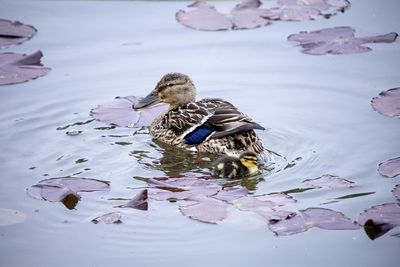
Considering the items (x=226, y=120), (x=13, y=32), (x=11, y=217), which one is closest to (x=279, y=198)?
(x=226, y=120)

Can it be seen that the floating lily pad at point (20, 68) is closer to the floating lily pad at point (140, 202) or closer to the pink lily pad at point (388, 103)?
the floating lily pad at point (140, 202)

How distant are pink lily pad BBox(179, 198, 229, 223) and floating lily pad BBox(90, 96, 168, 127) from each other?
2211mm

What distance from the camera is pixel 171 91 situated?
8.76m

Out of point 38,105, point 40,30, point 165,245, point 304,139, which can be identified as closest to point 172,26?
point 40,30

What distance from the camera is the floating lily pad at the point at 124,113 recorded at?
330 inches

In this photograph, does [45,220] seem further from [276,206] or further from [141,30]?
[141,30]

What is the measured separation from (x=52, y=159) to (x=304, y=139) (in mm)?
2469

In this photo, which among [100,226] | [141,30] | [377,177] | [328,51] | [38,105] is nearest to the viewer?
[100,226]

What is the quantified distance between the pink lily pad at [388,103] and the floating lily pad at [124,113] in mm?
2448

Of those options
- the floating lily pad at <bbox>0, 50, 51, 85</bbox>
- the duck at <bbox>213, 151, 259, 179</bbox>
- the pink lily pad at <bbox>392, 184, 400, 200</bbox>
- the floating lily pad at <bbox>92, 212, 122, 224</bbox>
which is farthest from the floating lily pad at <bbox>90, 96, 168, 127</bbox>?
the pink lily pad at <bbox>392, 184, 400, 200</bbox>

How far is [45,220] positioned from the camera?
252 inches

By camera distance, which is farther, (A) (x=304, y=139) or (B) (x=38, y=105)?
(B) (x=38, y=105)

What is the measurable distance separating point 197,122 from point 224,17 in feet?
8.93

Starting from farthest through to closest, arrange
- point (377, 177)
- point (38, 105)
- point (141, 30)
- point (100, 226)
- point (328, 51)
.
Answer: point (141, 30)
point (328, 51)
point (38, 105)
point (377, 177)
point (100, 226)
